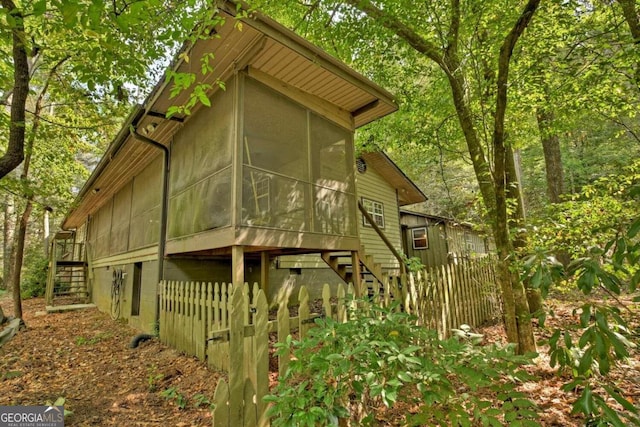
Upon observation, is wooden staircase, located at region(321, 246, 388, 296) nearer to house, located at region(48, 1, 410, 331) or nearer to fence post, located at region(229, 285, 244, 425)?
house, located at region(48, 1, 410, 331)

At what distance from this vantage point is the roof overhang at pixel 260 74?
429 centimetres

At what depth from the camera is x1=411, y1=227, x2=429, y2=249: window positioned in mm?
15906

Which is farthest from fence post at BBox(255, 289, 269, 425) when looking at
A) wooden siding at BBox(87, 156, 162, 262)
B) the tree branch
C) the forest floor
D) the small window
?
the small window

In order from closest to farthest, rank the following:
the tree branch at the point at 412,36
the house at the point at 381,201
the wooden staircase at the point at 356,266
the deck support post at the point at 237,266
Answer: the deck support post at the point at 237,266 → the tree branch at the point at 412,36 → the wooden staircase at the point at 356,266 → the house at the point at 381,201

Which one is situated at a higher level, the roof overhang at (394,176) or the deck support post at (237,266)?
the roof overhang at (394,176)

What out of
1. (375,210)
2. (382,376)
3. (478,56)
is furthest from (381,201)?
(382,376)

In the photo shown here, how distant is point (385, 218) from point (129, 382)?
1122 centimetres

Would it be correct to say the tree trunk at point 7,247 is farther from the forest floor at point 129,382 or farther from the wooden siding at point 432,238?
the wooden siding at point 432,238

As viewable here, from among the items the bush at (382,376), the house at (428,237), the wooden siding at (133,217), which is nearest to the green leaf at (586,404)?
the bush at (382,376)

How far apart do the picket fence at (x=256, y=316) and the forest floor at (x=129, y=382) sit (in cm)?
40

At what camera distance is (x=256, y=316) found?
2.64 metres

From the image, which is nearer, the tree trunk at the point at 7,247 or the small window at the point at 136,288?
the small window at the point at 136,288

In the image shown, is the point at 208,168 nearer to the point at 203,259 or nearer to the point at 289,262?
the point at 203,259

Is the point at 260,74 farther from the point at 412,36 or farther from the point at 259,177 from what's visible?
the point at 412,36
